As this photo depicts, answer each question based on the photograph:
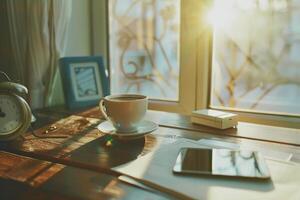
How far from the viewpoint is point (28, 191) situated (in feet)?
2.04

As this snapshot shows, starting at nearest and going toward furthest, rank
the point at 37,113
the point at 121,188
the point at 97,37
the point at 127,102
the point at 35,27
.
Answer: the point at 121,188
the point at 127,102
the point at 37,113
the point at 35,27
the point at 97,37

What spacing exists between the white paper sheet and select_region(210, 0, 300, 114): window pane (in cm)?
66

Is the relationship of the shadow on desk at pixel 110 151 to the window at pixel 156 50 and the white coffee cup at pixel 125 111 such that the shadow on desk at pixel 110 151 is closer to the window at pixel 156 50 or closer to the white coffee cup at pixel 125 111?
the white coffee cup at pixel 125 111

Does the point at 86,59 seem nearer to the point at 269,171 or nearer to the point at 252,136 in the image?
the point at 252,136

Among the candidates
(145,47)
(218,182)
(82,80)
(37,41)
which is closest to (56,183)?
(218,182)

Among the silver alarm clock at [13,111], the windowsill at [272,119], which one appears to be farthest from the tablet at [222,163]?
the windowsill at [272,119]

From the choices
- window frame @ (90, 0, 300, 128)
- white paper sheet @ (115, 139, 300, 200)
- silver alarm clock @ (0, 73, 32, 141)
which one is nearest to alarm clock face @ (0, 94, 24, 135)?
silver alarm clock @ (0, 73, 32, 141)

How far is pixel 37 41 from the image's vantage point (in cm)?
128

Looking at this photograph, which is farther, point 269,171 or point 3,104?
point 3,104

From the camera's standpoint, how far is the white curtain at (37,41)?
126cm

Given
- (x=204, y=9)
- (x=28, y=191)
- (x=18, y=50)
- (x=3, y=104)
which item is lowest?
(x=28, y=191)

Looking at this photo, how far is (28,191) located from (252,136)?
0.56 m

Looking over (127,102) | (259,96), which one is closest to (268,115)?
(259,96)

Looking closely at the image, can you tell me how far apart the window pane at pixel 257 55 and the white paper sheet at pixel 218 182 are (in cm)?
66
